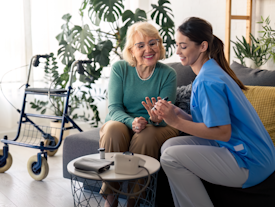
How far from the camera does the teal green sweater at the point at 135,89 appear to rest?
6.44ft

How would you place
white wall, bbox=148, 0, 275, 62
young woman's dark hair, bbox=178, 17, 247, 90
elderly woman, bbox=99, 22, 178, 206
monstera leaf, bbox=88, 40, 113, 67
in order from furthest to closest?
white wall, bbox=148, 0, 275, 62 → monstera leaf, bbox=88, 40, 113, 67 → elderly woman, bbox=99, 22, 178, 206 → young woman's dark hair, bbox=178, 17, 247, 90

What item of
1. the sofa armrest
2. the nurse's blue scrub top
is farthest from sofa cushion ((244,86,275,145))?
the sofa armrest

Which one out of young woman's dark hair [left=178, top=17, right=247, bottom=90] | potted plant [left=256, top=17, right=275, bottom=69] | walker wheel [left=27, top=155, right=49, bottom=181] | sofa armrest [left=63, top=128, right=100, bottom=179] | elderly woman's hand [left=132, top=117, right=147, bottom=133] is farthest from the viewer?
potted plant [left=256, top=17, right=275, bottom=69]

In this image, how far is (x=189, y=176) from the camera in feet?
4.56

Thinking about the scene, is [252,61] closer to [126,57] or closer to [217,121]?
[126,57]

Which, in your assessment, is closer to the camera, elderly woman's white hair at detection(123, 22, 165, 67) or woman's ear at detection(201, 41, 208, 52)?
woman's ear at detection(201, 41, 208, 52)

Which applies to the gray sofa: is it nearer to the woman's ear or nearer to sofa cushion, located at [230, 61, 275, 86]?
sofa cushion, located at [230, 61, 275, 86]

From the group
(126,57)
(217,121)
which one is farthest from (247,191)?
(126,57)

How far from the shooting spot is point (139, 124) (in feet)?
5.82

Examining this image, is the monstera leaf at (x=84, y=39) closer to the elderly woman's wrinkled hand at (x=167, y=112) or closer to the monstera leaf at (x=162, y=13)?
the monstera leaf at (x=162, y=13)

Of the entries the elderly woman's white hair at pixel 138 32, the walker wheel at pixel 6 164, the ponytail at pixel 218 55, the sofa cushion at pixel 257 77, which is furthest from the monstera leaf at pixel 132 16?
the ponytail at pixel 218 55

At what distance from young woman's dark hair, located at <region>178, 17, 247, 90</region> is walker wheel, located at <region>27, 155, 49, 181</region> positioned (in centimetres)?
142

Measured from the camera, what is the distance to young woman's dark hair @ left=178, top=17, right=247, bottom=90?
4.61 ft

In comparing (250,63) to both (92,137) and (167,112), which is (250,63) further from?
(167,112)
